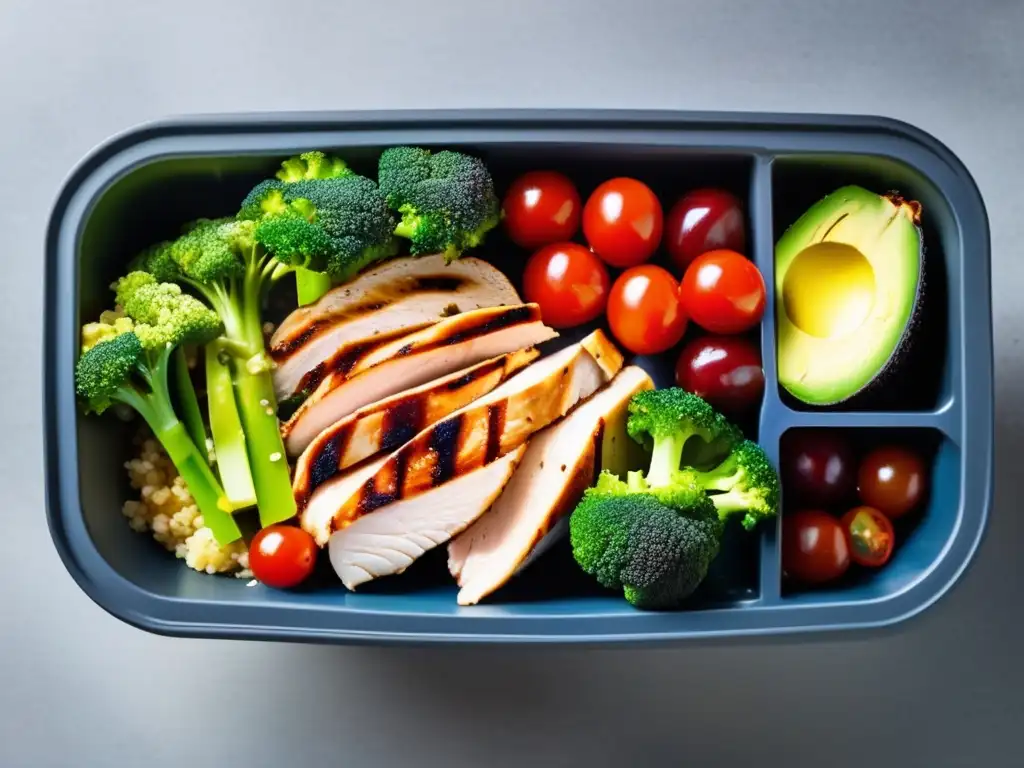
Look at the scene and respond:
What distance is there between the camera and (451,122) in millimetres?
1856

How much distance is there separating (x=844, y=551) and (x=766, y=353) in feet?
1.61

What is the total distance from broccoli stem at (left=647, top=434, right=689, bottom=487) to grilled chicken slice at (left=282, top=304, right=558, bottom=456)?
15.8 inches

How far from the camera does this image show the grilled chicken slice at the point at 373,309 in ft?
6.56

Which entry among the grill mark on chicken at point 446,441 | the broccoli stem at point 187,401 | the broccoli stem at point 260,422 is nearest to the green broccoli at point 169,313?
the broccoli stem at point 187,401

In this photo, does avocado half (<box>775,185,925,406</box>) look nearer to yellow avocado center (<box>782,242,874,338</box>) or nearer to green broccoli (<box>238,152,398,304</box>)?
yellow avocado center (<box>782,242,874,338</box>)

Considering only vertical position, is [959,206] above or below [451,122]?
below

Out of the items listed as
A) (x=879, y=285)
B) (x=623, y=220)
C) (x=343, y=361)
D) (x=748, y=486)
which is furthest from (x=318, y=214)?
(x=879, y=285)

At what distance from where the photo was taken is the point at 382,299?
202 cm

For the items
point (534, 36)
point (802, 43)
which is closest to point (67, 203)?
point (534, 36)

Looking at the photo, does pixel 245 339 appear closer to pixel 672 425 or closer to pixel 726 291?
pixel 672 425

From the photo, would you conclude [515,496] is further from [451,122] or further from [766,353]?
[451,122]

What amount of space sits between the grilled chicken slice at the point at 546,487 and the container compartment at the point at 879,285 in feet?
1.27

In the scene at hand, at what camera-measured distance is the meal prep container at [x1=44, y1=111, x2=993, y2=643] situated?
1.81m

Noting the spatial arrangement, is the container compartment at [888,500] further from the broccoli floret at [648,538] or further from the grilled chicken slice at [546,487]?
the grilled chicken slice at [546,487]
